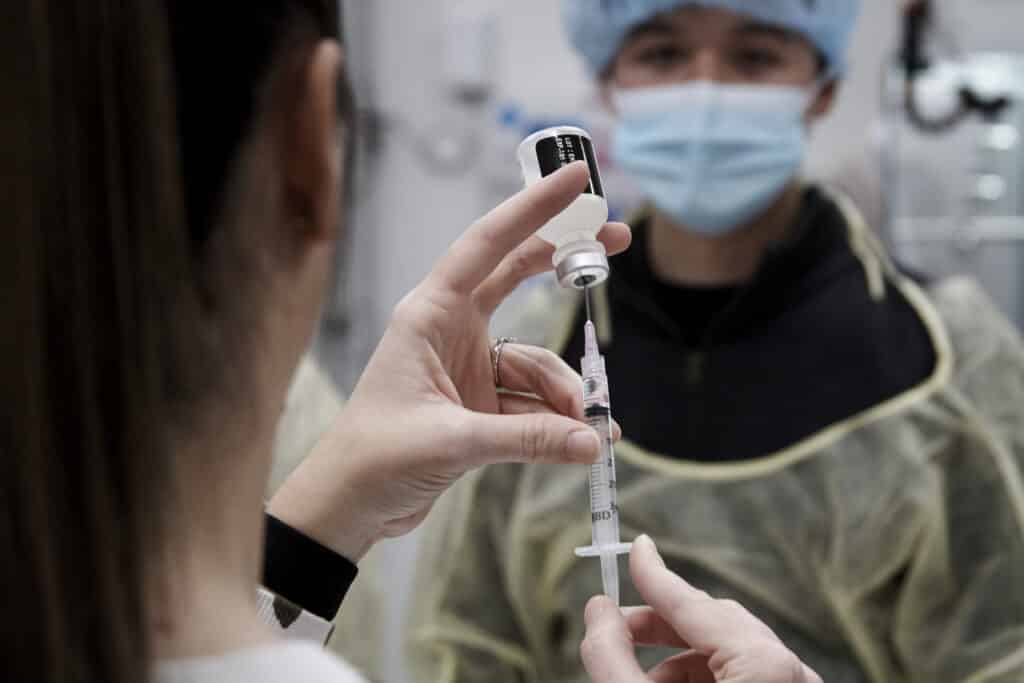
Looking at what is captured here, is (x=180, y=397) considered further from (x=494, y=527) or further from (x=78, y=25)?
(x=494, y=527)

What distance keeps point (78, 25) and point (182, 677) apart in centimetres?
27

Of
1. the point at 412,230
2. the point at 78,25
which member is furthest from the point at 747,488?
the point at 412,230

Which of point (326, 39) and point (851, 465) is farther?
point (851, 465)

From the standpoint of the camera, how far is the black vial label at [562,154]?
77cm

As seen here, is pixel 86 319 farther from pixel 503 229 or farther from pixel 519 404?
pixel 519 404

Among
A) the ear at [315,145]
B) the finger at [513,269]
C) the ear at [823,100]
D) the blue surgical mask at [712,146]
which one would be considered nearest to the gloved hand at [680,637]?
the finger at [513,269]

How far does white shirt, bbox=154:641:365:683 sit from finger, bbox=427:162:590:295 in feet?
1.16

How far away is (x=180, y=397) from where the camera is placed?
498mm

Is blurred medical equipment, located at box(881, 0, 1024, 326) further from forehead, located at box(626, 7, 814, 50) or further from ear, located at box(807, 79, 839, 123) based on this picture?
forehead, located at box(626, 7, 814, 50)

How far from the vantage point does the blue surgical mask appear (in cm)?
152

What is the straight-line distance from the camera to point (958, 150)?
2.37m

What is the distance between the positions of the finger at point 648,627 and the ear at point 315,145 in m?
0.39

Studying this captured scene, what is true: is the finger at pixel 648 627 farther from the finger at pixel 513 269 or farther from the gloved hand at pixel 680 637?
the finger at pixel 513 269

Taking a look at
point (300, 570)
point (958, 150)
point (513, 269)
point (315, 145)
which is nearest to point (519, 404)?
point (513, 269)
